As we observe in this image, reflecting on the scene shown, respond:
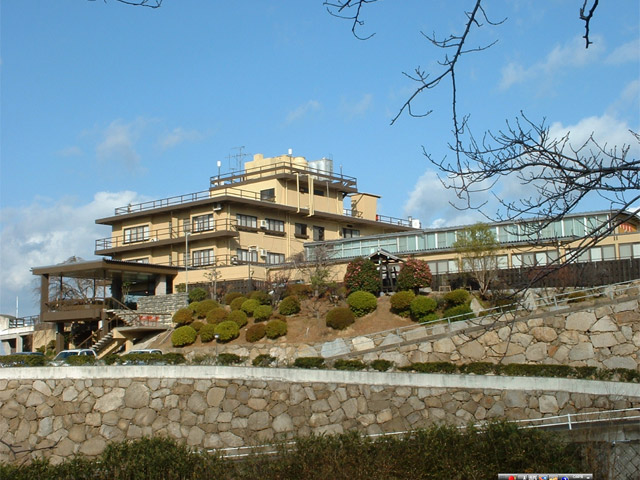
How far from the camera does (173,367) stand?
83.2ft

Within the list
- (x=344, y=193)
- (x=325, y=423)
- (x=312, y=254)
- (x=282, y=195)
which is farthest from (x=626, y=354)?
(x=344, y=193)

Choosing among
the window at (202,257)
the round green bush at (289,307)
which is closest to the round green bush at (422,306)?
the round green bush at (289,307)

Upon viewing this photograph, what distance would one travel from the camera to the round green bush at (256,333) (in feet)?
123

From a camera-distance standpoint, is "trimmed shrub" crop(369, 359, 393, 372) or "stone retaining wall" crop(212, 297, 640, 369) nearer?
"trimmed shrub" crop(369, 359, 393, 372)

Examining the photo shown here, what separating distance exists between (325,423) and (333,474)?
9.78 metres

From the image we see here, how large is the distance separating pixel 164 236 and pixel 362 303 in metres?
24.5

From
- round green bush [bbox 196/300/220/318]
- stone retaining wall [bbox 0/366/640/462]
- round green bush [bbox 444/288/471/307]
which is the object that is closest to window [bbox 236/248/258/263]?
round green bush [bbox 196/300/220/318]

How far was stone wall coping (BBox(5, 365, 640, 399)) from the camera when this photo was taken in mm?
22422

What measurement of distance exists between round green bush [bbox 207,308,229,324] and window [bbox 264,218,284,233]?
16.8 metres

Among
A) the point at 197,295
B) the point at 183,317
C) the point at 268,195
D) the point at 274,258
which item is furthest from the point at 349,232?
the point at 183,317

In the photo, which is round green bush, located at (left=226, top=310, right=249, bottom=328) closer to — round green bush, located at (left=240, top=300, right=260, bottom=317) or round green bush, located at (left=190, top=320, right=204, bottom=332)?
round green bush, located at (left=240, top=300, right=260, bottom=317)

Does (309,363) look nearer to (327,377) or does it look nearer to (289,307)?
(327,377)

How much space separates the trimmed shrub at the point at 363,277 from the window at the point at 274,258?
629 inches

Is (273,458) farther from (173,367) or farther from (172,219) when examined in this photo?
(172,219)
